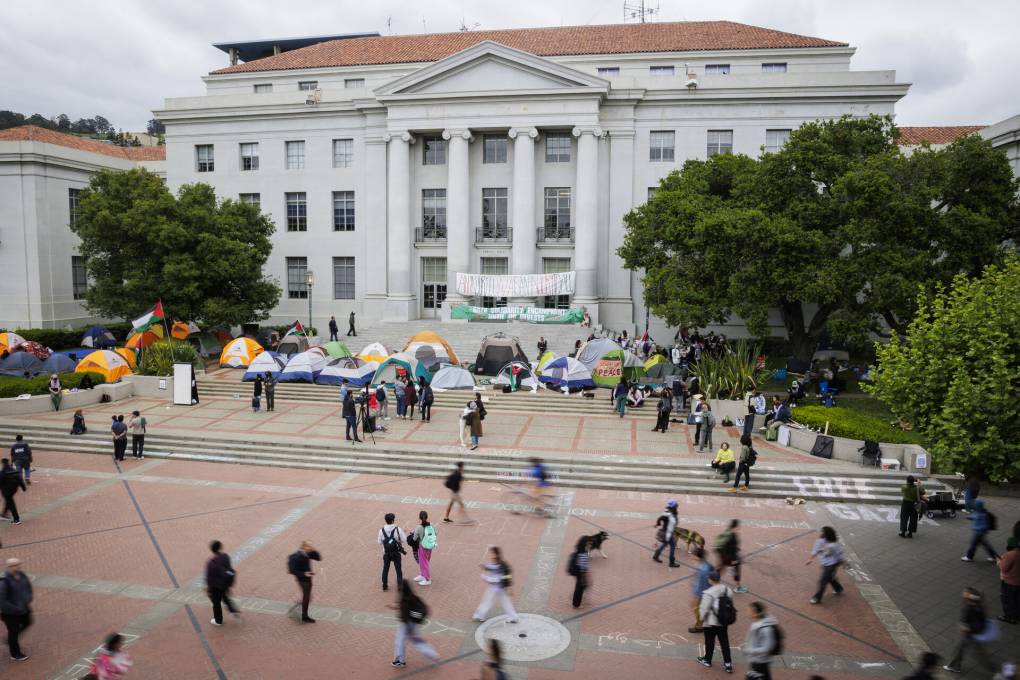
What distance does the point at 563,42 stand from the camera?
47.7m

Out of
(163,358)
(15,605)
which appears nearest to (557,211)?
(163,358)

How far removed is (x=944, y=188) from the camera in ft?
91.9

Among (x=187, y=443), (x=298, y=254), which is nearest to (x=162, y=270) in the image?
(x=298, y=254)

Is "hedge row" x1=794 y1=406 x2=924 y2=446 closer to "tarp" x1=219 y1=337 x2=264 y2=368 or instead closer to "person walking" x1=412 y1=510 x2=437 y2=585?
"person walking" x1=412 y1=510 x2=437 y2=585

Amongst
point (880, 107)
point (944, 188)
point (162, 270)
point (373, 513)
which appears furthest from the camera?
point (880, 107)

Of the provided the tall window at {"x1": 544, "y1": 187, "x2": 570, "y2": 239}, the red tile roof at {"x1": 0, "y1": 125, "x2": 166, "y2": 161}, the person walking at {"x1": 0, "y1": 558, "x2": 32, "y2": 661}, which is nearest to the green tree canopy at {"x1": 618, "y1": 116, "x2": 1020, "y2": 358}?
the tall window at {"x1": 544, "y1": 187, "x2": 570, "y2": 239}

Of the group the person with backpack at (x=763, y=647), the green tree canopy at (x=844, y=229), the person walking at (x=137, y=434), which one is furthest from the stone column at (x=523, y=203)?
the person with backpack at (x=763, y=647)

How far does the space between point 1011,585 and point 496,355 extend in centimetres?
2261

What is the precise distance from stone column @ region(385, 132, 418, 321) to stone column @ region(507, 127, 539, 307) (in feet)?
22.1

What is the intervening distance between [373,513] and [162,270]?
946 inches

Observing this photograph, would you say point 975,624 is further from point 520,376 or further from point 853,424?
point 520,376

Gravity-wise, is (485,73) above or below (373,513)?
above

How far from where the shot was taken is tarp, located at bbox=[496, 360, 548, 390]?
30094 mm

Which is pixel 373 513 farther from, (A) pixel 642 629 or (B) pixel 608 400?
(B) pixel 608 400
